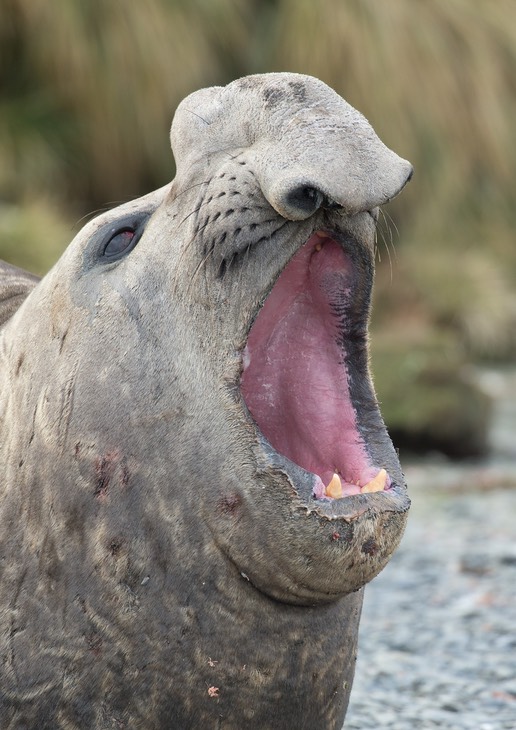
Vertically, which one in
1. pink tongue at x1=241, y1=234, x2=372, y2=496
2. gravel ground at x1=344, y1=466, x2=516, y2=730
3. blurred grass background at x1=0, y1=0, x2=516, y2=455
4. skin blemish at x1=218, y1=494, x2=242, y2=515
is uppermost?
blurred grass background at x1=0, y1=0, x2=516, y2=455

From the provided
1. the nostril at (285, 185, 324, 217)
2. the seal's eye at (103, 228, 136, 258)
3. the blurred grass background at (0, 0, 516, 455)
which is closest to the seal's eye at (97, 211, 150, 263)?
the seal's eye at (103, 228, 136, 258)

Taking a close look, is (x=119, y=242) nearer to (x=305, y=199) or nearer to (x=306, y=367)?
(x=306, y=367)

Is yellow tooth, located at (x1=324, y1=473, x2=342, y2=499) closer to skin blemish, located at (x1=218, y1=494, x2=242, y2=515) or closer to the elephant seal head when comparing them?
the elephant seal head

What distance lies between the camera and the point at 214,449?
10.6 ft

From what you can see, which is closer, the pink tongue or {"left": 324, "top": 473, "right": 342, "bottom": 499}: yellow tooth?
{"left": 324, "top": 473, "right": 342, "bottom": 499}: yellow tooth

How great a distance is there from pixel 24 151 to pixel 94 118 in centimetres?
164

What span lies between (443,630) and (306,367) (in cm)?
314

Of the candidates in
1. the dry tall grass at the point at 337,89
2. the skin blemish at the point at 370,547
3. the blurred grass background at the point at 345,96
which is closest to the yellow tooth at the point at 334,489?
the skin blemish at the point at 370,547

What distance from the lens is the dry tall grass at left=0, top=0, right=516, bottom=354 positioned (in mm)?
18094

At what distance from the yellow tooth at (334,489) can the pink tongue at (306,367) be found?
6.2 inches

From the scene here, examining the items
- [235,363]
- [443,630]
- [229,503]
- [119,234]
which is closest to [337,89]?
[443,630]

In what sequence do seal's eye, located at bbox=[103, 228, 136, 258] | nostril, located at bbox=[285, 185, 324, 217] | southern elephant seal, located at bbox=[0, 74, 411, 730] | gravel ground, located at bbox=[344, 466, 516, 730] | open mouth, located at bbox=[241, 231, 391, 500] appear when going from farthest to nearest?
gravel ground, located at bbox=[344, 466, 516, 730] → seal's eye, located at bbox=[103, 228, 136, 258] → open mouth, located at bbox=[241, 231, 391, 500] → southern elephant seal, located at bbox=[0, 74, 411, 730] → nostril, located at bbox=[285, 185, 324, 217]

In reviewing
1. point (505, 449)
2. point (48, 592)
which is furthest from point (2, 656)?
point (505, 449)

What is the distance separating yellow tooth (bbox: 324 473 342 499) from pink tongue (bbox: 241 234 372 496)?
0.16 metres
